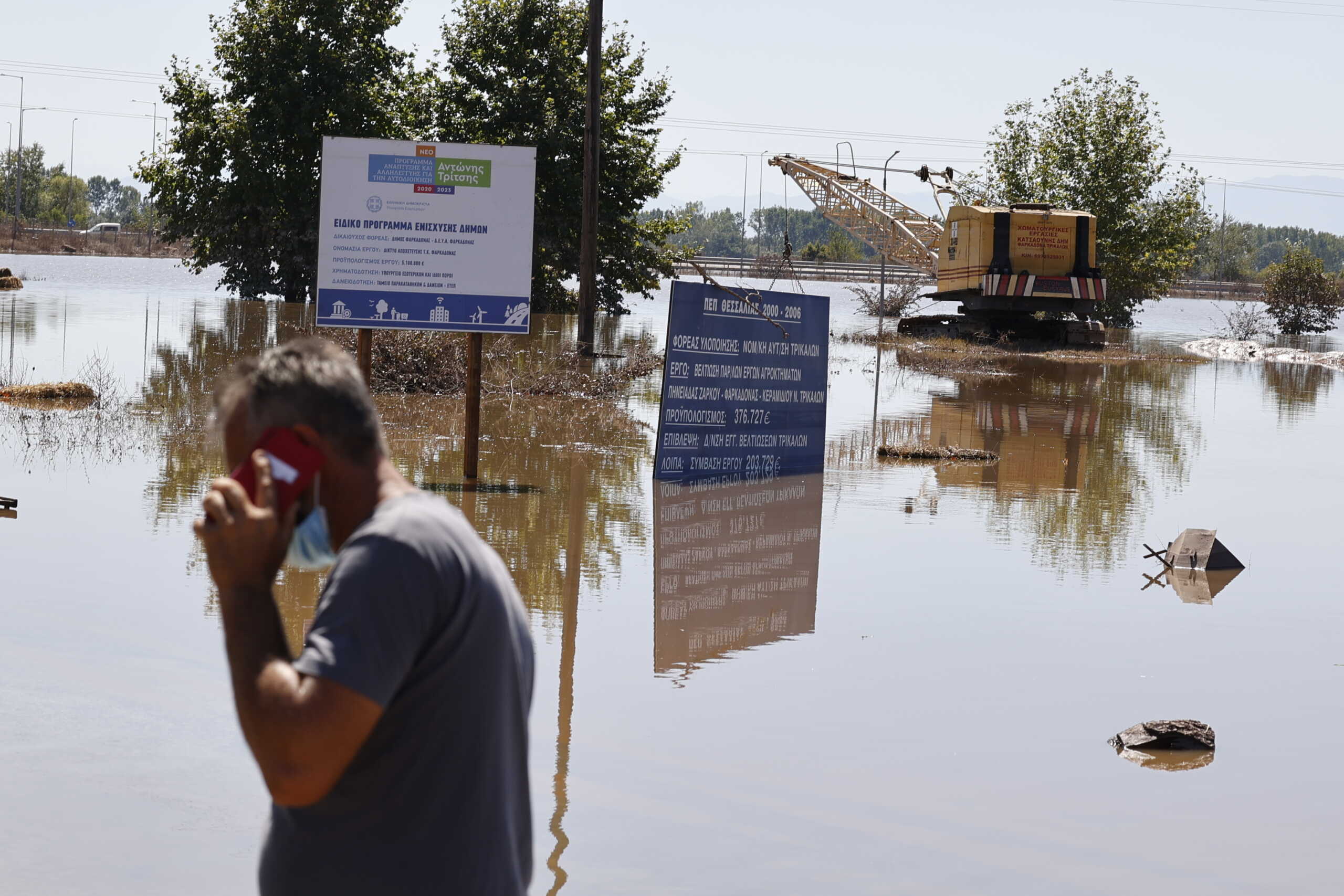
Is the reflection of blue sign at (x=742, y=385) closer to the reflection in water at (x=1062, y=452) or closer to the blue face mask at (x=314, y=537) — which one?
the reflection in water at (x=1062, y=452)

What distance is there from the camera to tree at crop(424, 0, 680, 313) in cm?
3488

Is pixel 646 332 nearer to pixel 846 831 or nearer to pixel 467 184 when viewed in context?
pixel 467 184

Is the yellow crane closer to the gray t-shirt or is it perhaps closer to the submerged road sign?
the submerged road sign

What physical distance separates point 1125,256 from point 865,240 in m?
8.13

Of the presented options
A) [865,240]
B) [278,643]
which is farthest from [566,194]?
[278,643]

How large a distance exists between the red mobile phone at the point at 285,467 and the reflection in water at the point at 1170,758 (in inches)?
178

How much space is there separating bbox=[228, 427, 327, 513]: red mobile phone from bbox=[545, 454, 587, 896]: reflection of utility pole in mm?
2501

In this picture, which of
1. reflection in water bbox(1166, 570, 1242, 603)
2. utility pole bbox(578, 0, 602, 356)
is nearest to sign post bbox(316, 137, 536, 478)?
reflection in water bbox(1166, 570, 1242, 603)

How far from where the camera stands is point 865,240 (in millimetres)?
46281

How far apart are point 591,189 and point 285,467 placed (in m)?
20.2

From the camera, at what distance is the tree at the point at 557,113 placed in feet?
114

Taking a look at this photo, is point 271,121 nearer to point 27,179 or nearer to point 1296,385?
point 1296,385

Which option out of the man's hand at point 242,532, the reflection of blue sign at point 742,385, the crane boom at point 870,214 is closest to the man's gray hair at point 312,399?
the man's hand at point 242,532

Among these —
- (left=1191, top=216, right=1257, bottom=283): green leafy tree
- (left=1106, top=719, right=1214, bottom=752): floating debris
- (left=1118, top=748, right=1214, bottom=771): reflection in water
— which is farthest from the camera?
(left=1191, top=216, right=1257, bottom=283): green leafy tree
